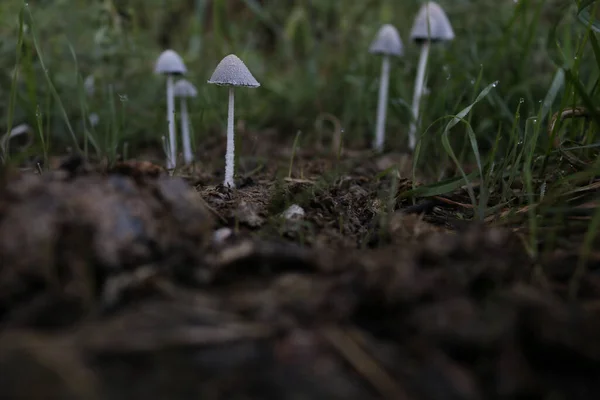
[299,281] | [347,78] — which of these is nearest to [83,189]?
[299,281]

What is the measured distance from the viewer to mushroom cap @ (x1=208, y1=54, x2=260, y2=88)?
223 centimetres

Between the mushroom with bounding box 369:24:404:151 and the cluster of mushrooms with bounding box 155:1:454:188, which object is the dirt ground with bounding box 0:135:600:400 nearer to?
the cluster of mushrooms with bounding box 155:1:454:188

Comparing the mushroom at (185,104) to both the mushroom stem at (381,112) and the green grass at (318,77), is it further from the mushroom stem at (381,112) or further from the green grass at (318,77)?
the mushroom stem at (381,112)

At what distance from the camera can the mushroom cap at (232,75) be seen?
87.8 inches

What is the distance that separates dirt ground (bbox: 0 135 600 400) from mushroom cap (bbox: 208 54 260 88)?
38.6 inches

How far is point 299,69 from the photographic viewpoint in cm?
470

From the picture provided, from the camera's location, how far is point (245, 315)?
1114mm

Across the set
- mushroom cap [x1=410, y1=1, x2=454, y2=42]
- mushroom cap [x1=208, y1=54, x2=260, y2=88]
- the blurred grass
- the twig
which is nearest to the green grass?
the blurred grass

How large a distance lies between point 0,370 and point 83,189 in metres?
0.45

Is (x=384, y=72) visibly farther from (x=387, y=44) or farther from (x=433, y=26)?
(x=433, y=26)

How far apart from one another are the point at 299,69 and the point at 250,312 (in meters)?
3.86

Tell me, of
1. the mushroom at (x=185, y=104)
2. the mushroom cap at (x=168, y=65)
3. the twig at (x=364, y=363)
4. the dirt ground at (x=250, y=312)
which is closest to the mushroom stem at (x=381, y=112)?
the mushroom at (x=185, y=104)

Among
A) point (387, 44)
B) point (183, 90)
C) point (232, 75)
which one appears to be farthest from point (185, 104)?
point (387, 44)

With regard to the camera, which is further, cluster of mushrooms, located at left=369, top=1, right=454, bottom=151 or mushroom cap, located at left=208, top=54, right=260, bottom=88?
cluster of mushrooms, located at left=369, top=1, right=454, bottom=151
